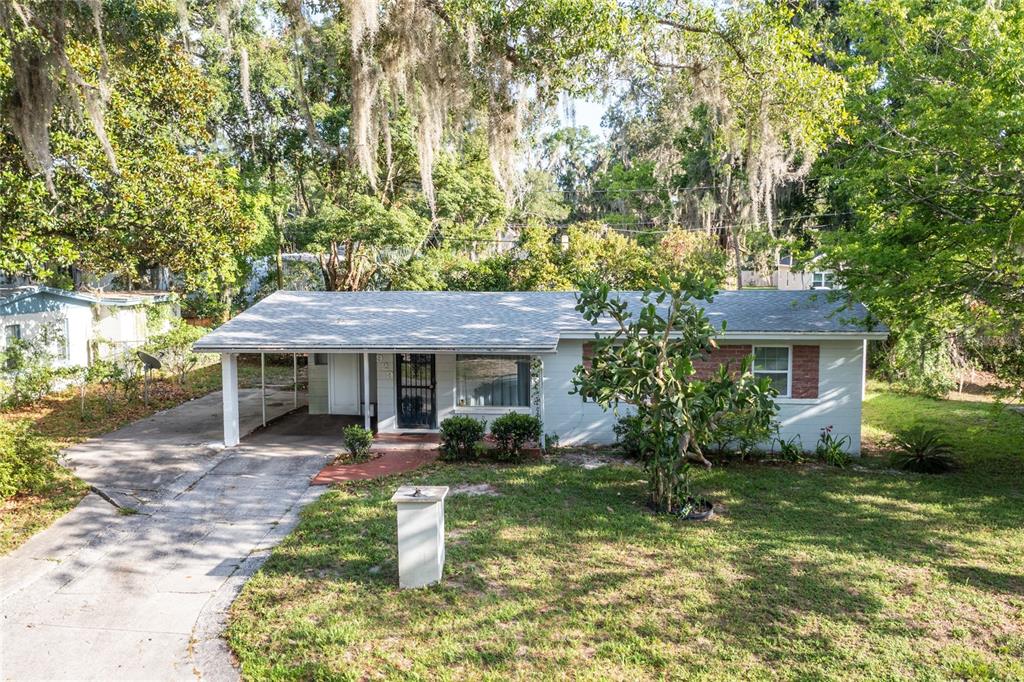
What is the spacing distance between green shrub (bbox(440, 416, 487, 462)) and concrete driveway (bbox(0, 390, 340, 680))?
6.98 ft

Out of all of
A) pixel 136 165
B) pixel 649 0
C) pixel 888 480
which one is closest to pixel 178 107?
pixel 136 165

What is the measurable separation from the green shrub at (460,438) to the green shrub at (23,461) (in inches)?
228

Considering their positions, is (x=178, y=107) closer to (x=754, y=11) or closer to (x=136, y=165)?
(x=136, y=165)

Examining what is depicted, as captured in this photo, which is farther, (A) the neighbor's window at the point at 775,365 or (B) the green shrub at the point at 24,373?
(B) the green shrub at the point at 24,373

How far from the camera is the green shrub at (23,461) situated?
9.02 meters

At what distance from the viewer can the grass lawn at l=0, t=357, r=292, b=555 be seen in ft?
28.2

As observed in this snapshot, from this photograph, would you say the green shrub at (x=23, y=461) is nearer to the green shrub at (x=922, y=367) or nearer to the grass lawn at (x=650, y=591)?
the grass lawn at (x=650, y=591)

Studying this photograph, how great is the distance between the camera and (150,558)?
24.4 feet

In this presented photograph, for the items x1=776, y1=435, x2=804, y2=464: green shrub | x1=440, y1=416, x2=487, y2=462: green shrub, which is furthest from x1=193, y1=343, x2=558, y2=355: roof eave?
x1=776, y1=435, x2=804, y2=464: green shrub

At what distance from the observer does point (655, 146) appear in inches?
1156

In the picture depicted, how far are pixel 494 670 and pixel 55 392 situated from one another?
1625cm

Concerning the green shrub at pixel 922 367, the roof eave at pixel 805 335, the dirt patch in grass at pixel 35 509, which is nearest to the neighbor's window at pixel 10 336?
the dirt patch in grass at pixel 35 509

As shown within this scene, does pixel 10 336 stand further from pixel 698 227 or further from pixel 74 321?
pixel 698 227

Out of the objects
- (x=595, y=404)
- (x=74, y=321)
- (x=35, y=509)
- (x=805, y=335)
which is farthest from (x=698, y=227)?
(x=35, y=509)
